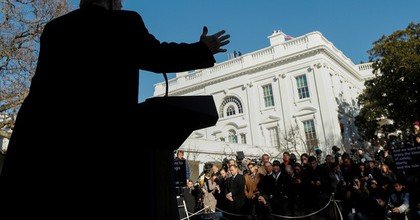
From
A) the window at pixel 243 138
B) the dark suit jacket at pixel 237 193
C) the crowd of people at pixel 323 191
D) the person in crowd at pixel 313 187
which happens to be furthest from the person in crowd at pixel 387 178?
the window at pixel 243 138

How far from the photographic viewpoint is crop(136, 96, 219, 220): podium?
4.89ft

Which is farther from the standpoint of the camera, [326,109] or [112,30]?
[326,109]

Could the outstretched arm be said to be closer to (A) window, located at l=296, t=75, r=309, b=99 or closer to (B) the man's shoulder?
(B) the man's shoulder

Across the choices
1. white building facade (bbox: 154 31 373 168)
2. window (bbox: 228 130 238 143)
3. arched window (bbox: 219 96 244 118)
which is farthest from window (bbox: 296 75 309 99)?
window (bbox: 228 130 238 143)

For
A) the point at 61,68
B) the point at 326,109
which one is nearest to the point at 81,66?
the point at 61,68

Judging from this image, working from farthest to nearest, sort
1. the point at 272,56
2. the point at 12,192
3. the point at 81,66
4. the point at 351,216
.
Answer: the point at 272,56 < the point at 351,216 < the point at 81,66 < the point at 12,192

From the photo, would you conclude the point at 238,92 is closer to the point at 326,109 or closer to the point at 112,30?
the point at 326,109

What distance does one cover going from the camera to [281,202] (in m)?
8.63

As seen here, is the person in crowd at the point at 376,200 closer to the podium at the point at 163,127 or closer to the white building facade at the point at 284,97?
the podium at the point at 163,127

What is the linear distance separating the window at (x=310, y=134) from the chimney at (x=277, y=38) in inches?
347

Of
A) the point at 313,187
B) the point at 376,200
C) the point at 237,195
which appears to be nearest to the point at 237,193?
the point at 237,195

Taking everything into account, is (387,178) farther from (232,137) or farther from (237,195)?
(232,137)

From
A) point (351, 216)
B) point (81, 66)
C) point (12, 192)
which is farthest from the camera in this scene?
point (351, 216)

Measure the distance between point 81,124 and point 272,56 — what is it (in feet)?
120
